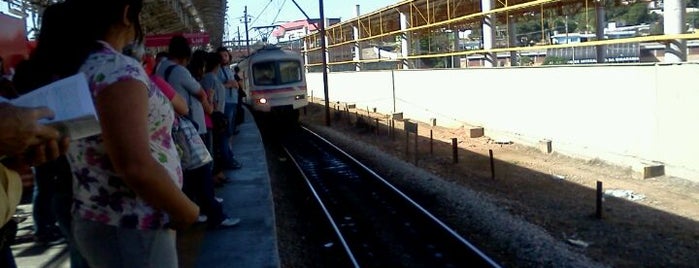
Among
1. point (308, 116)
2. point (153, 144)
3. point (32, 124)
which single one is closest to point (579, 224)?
point (153, 144)

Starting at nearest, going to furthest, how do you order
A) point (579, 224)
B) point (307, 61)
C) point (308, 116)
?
point (579, 224) < point (308, 116) < point (307, 61)

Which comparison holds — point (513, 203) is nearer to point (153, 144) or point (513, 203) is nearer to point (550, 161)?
point (550, 161)

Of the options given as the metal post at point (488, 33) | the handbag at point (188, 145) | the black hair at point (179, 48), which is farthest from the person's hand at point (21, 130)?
the metal post at point (488, 33)

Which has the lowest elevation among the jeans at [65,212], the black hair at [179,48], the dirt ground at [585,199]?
the dirt ground at [585,199]

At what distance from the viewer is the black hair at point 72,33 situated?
2.22m

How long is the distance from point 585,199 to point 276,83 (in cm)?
1436

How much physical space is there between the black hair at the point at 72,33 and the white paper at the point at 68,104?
0.37 meters

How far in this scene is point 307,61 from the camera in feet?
159

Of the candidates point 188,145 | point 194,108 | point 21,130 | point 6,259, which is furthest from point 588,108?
point 21,130

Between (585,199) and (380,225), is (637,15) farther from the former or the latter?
(380,225)

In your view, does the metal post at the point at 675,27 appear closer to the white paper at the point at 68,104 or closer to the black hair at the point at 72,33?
the black hair at the point at 72,33

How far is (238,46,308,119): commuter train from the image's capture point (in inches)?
885

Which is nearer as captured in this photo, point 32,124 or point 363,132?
point 32,124

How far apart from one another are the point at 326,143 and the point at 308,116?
1183 centimetres
